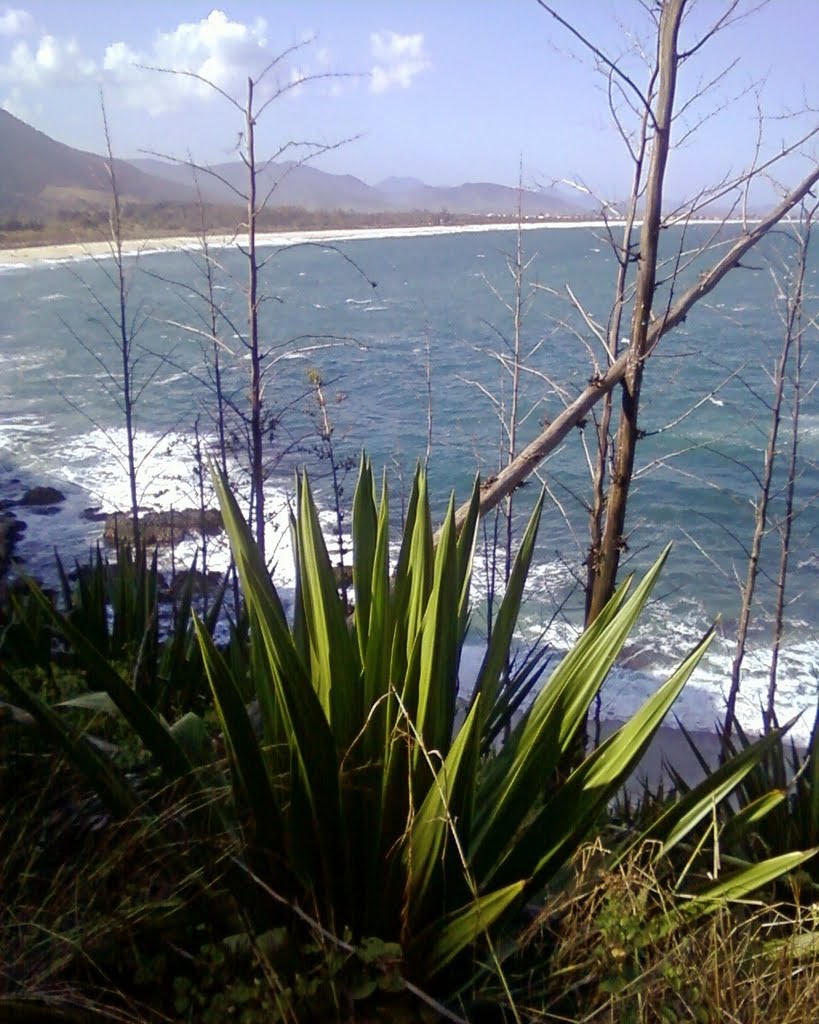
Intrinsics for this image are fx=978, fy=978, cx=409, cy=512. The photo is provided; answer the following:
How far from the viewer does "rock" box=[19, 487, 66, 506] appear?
21.2 m

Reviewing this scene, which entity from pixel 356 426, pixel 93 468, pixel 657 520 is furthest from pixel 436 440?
pixel 93 468

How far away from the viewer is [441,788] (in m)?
1.63

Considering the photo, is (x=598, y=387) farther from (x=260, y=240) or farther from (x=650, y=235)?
(x=260, y=240)

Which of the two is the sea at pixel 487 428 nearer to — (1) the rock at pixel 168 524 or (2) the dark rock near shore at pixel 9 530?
(2) the dark rock near shore at pixel 9 530

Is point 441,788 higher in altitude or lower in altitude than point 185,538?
higher

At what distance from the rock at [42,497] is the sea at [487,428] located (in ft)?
1.24

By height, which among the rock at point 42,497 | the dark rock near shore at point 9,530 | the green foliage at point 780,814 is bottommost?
the rock at point 42,497

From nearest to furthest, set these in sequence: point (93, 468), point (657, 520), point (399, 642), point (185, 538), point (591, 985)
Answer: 1. point (591, 985)
2. point (399, 642)
3. point (185, 538)
4. point (657, 520)
5. point (93, 468)

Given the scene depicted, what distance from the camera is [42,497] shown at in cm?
2134

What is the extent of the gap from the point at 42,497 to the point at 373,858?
831 inches

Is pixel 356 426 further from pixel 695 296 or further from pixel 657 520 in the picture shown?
pixel 695 296

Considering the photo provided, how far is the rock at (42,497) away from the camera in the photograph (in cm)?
2122

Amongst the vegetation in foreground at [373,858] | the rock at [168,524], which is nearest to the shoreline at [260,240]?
the rock at [168,524]

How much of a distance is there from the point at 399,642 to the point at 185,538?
1743cm
